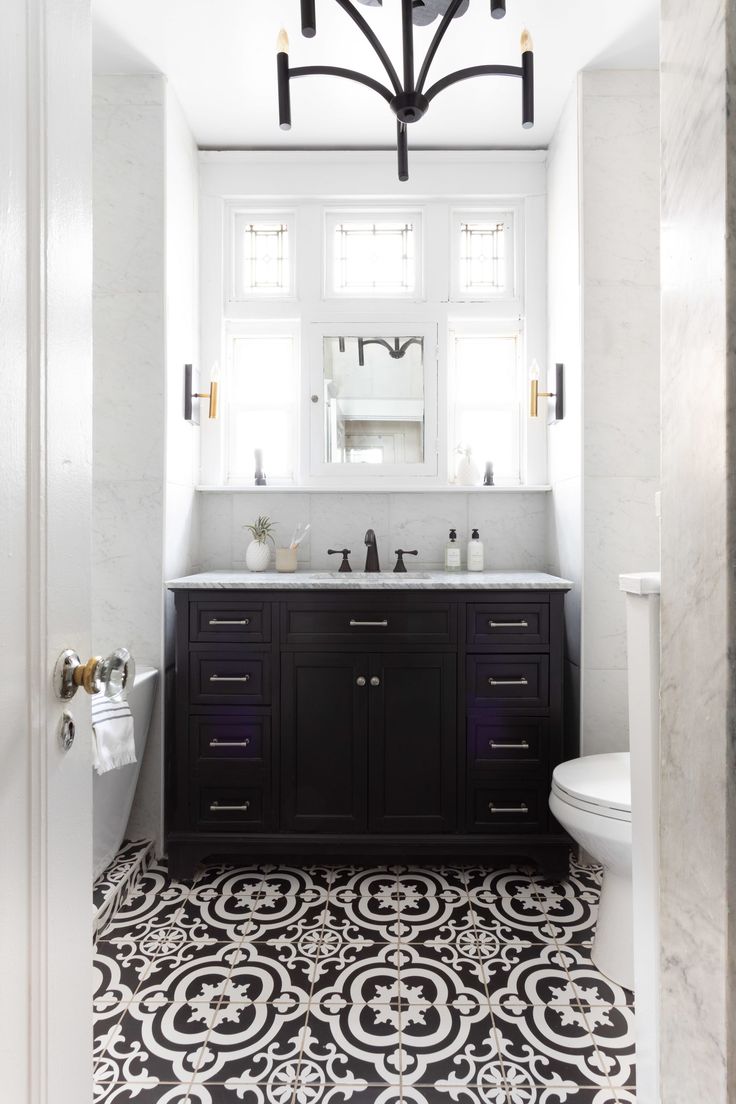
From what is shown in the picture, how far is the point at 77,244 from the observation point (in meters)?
0.75

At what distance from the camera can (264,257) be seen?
295 cm

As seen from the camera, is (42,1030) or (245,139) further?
(245,139)

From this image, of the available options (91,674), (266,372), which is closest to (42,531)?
(91,674)

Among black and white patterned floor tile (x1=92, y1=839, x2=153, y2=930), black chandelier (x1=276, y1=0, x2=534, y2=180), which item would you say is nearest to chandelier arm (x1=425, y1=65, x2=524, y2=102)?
black chandelier (x1=276, y1=0, x2=534, y2=180)

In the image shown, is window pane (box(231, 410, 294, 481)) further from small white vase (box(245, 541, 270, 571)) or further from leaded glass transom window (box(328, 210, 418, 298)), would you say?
leaded glass transom window (box(328, 210, 418, 298))

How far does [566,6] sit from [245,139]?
1.32 meters

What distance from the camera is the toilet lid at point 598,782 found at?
5.70ft

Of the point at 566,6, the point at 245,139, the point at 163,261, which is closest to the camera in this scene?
the point at 566,6

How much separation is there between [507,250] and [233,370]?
131cm

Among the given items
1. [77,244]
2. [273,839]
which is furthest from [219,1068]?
[77,244]

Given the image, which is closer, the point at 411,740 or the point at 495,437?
the point at 411,740

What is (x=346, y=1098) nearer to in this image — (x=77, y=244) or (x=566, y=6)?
(x=77, y=244)

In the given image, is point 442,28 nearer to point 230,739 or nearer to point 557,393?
point 557,393

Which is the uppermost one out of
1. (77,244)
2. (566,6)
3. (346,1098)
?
(566,6)
